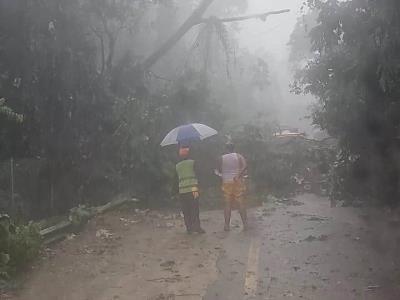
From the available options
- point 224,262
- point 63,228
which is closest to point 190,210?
point 63,228

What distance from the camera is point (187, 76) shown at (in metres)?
17.9

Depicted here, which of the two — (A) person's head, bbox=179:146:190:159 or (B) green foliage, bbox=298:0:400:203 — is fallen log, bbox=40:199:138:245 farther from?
(B) green foliage, bbox=298:0:400:203

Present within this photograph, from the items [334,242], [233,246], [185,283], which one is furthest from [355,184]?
[185,283]

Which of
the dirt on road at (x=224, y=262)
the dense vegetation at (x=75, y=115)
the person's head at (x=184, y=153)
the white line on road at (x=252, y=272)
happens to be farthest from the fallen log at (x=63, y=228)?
the white line on road at (x=252, y=272)

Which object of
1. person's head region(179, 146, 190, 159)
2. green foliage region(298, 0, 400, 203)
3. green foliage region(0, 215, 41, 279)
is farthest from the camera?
person's head region(179, 146, 190, 159)

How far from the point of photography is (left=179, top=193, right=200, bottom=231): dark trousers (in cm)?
1039

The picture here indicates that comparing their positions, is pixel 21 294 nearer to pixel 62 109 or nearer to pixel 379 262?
pixel 379 262

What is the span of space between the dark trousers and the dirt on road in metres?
0.26

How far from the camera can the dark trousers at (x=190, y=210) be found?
10.4 meters

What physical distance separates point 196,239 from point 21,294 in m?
3.80

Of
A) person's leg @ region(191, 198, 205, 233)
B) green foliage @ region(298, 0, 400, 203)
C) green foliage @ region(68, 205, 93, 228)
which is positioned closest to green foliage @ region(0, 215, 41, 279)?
green foliage @ region(68, 205, 93, 228)

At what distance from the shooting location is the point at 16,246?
25.5ft

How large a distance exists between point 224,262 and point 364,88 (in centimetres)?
416

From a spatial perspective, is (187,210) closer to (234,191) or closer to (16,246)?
(234,191)
